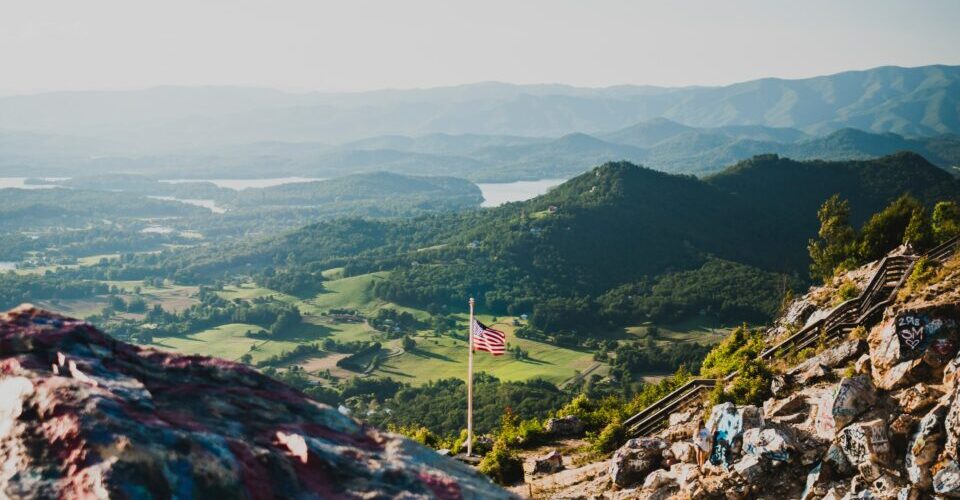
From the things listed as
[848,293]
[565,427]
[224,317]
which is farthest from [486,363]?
[848,293]

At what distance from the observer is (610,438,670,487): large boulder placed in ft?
53.6

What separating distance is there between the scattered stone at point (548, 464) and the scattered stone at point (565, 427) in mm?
3436

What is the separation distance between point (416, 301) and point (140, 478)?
5432 inches

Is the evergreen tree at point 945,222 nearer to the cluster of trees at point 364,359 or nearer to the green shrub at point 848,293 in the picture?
the green shrub at point 848,293

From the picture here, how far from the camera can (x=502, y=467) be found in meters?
18.1

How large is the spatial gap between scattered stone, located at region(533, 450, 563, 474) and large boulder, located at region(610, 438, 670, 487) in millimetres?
3083

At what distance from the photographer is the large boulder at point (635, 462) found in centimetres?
1634

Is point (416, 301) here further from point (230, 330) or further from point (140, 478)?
point (140, 478)

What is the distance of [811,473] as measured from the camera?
12.9 meters

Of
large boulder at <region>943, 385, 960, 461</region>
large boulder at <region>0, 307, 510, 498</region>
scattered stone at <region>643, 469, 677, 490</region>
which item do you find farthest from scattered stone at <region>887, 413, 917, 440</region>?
large boulder at <region>0, 307, 510, 498</region>

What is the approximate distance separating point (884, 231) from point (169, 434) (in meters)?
38.1

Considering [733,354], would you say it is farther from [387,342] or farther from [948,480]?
[387,342]

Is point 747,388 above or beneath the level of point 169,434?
beneath

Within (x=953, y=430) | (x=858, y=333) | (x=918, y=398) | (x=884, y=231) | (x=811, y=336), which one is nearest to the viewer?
(x=953, y=430)
